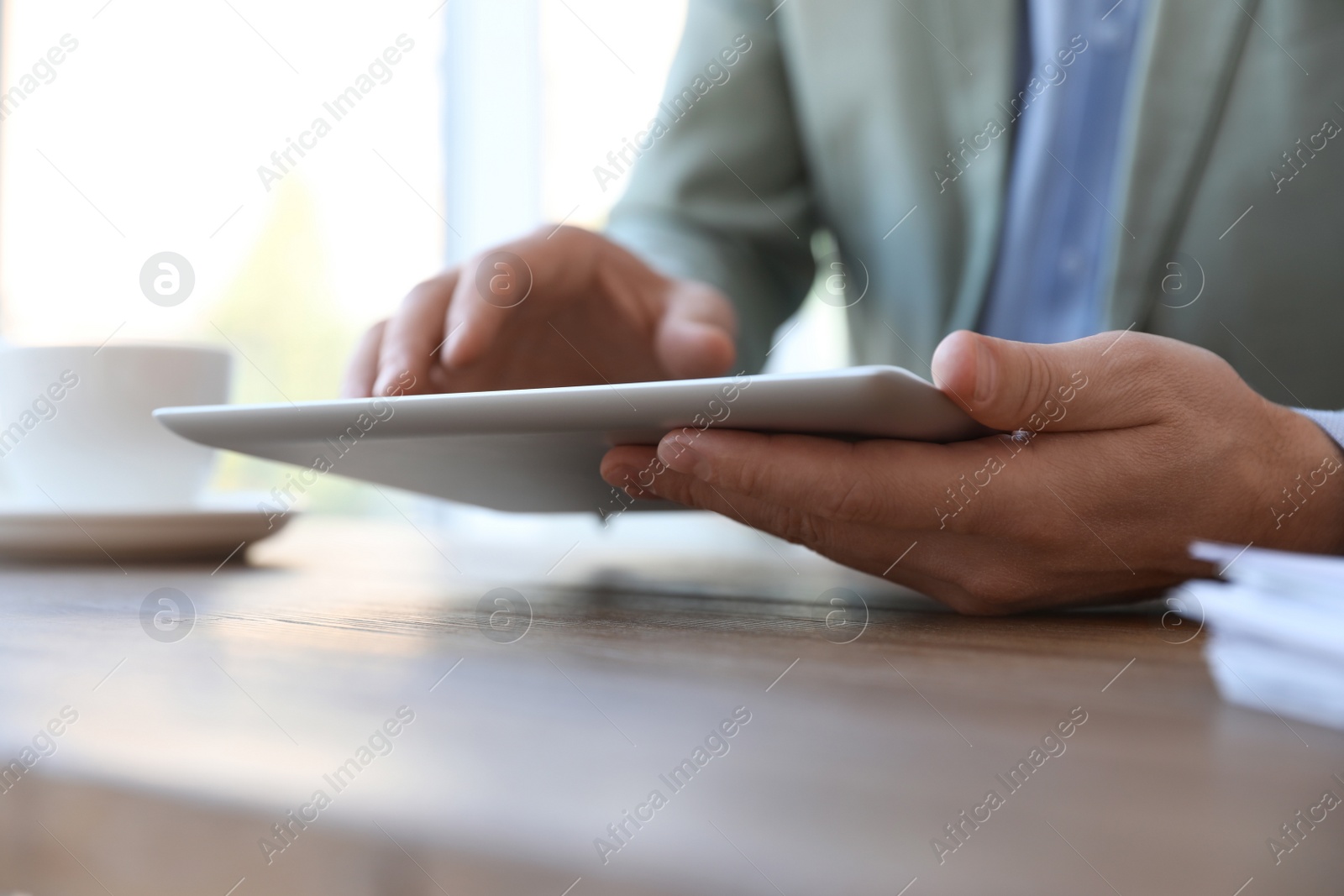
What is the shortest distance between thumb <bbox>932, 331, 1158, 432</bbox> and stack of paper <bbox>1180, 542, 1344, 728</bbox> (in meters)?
0.10

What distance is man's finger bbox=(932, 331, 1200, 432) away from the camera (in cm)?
34

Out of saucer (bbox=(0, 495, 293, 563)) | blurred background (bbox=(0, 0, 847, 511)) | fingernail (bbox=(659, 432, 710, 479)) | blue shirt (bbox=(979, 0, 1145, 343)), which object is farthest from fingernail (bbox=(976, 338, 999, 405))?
blurred background (bbox=(0, 0, 847, 511))

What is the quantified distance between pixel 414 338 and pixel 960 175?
2.30ft

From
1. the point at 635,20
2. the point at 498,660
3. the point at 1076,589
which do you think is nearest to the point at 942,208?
the point at 1076,589

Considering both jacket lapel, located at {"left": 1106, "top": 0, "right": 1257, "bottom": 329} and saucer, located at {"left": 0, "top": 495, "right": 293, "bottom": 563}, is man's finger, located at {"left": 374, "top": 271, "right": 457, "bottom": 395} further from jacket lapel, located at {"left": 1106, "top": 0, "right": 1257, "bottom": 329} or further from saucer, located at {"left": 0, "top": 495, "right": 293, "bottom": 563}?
jacket lapel, located at {"left": 1106, "top": 0, "right": 1257, "bottom": 329}

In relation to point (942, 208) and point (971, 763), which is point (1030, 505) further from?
point (942, 208)

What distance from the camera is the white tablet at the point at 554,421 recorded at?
0.31 metres

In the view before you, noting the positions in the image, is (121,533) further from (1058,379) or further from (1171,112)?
(1171,112)

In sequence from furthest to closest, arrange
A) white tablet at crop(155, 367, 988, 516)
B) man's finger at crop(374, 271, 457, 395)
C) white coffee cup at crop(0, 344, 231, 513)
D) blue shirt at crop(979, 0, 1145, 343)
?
blue shirt at crop(979, 0, 1145, 343), white coffee cup at crop(0, 344, 231, 513), man's finger at crop(374, 271, 457, 395), white tablet at crop(155, 367, 988, 516)

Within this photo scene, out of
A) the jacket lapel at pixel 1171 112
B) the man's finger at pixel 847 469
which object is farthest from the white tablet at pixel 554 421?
the jacket lapel at pixel 1171 112

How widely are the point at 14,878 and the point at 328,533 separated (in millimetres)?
823

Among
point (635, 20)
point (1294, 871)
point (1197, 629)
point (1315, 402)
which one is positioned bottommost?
point (1315, 402)

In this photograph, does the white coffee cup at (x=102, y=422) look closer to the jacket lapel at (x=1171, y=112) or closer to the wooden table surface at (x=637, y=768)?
the wooden table surface at (x=637, y=768)

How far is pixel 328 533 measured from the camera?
0.98 m
